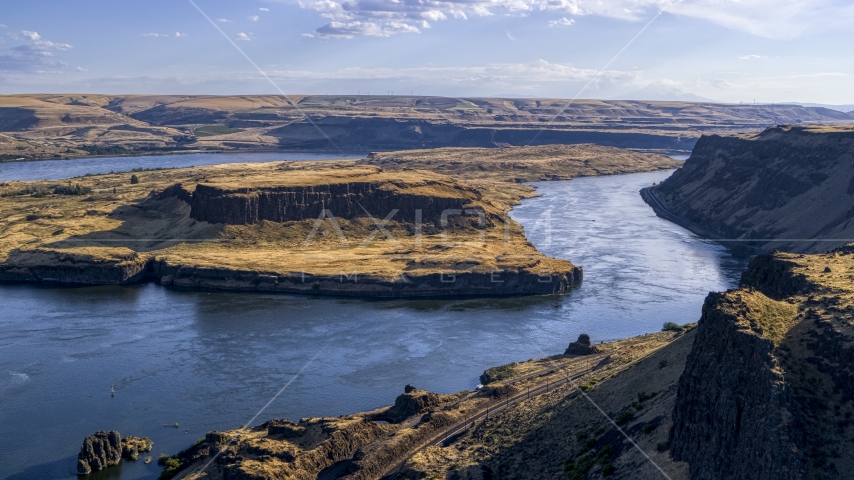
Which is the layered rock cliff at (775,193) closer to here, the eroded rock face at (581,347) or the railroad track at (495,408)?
the eroded rock face at (581,347)

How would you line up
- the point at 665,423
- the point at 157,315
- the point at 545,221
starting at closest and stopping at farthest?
the point at 665,423, the point at 157,315, the point at 545,221

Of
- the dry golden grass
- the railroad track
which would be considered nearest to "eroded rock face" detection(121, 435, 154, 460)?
the railroad track

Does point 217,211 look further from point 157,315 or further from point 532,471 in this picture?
point 532,471

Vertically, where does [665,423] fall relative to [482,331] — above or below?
above

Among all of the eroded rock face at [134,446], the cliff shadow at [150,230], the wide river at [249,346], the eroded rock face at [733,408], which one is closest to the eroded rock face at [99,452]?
the eroded rock face at [134,446]

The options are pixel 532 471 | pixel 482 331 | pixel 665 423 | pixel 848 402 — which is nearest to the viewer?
pixel 848 402

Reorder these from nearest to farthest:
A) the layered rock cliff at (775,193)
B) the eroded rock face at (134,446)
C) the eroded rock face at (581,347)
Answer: the eroded rock face at (134,446)
the eroded rock face at (581,347)
the layered rock cliff at (775,193)

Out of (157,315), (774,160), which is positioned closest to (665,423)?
(157,315)
